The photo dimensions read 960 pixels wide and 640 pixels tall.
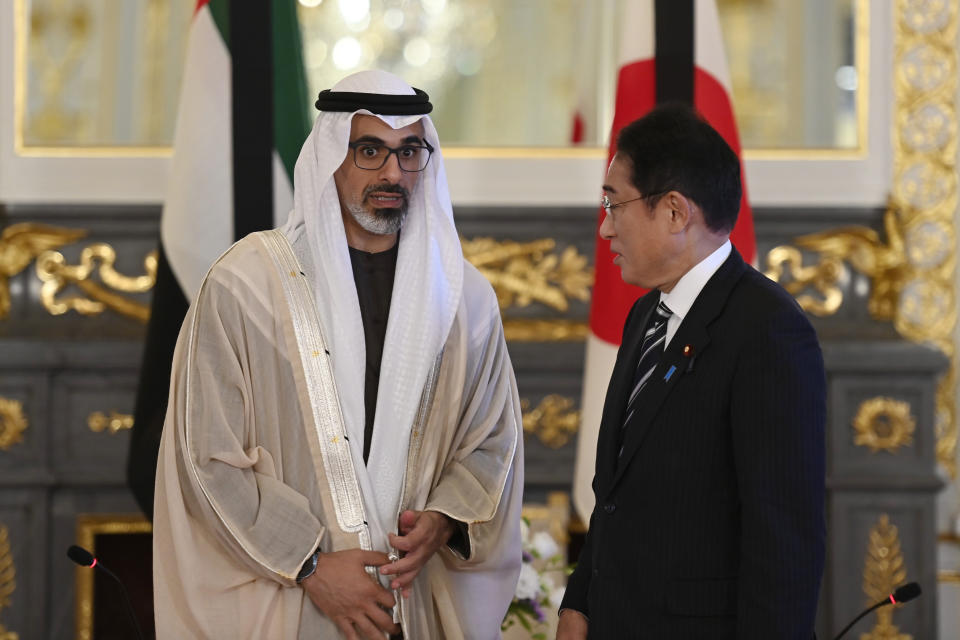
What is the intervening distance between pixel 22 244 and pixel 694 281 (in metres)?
3.00

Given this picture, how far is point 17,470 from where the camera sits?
385 cm

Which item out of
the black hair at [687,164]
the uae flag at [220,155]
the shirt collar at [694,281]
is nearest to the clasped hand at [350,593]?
the shirt collar at [694,281]

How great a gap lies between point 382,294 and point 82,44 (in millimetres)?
2503

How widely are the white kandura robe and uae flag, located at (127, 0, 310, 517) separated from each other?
1.06 m

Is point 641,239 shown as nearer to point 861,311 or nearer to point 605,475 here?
point 605,475

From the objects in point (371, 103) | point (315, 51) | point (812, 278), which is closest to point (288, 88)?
point (315, 51)

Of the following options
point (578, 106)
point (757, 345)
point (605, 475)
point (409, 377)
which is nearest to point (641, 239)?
point (757, 345)

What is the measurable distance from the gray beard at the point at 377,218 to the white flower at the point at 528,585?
0.89m

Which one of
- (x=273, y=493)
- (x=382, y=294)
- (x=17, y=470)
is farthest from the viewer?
(x=17, y=470)

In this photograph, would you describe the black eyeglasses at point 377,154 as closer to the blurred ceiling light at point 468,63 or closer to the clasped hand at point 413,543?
the clasped hand at point 413,543

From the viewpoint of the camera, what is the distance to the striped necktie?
1.89m

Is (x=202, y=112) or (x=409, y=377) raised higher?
(x=202, y=112)

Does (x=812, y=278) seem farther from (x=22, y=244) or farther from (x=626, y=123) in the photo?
(x=22, y=244)

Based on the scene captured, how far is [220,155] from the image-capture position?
3336 millimetres
